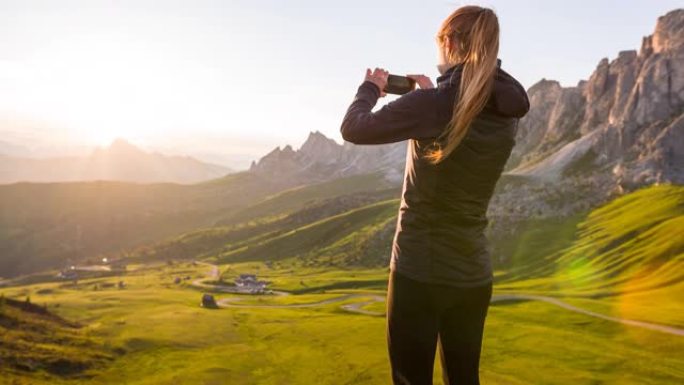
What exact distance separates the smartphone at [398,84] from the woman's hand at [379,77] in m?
0.08

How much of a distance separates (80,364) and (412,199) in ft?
214

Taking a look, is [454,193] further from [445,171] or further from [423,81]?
[423,81]

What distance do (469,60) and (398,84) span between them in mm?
1024

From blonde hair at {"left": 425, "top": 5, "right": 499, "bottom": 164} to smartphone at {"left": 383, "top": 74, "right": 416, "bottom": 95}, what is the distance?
58 cm

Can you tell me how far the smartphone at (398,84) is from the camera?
20.6ft

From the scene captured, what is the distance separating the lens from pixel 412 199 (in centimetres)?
592

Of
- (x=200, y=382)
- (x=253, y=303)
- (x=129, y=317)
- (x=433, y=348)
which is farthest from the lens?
(x=253, y=303)

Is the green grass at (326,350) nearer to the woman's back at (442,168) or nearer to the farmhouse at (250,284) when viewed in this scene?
the woman's back at (442,168)

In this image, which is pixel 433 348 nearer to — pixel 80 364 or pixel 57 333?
pixel 80 364

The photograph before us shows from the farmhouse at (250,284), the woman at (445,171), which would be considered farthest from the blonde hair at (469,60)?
the farmhouse at (250,284)

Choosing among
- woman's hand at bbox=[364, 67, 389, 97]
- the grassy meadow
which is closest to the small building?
the grassy meadow

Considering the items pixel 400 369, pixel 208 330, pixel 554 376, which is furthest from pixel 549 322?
pixel 400 369

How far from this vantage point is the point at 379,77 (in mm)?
6188

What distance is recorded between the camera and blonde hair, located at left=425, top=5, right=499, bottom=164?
17.5 ft
